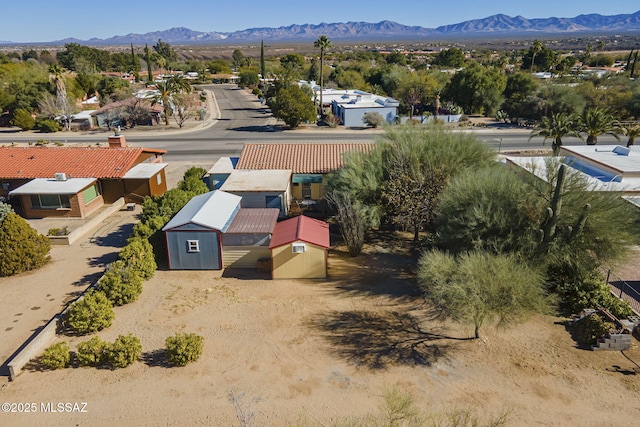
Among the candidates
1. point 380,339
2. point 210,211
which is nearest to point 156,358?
point 380,339

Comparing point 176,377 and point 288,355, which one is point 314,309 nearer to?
point 288,355

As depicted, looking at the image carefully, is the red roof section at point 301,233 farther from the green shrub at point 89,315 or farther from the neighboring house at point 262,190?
the green shrub at point 89,315

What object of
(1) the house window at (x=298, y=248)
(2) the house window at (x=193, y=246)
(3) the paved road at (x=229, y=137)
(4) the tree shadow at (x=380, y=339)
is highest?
(1) the house window at (x=298, y=248)

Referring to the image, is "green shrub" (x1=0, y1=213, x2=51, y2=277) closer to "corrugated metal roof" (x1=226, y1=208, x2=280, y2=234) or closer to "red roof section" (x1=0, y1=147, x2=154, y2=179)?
"corrugated metal roof" (x1=226, y1=208, x2=280, y2=234)

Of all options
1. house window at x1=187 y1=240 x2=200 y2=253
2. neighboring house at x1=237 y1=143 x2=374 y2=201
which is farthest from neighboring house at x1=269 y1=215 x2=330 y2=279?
neighboring house at x1=237 y1=143 x2=374 y2=201

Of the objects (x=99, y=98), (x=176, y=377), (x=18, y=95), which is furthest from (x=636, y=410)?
(x=99, y=98)

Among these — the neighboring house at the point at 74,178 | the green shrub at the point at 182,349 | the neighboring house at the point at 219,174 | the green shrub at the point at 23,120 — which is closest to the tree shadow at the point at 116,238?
the neighboring house at the point at 74,178

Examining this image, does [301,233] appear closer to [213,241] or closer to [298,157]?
[213,241]
